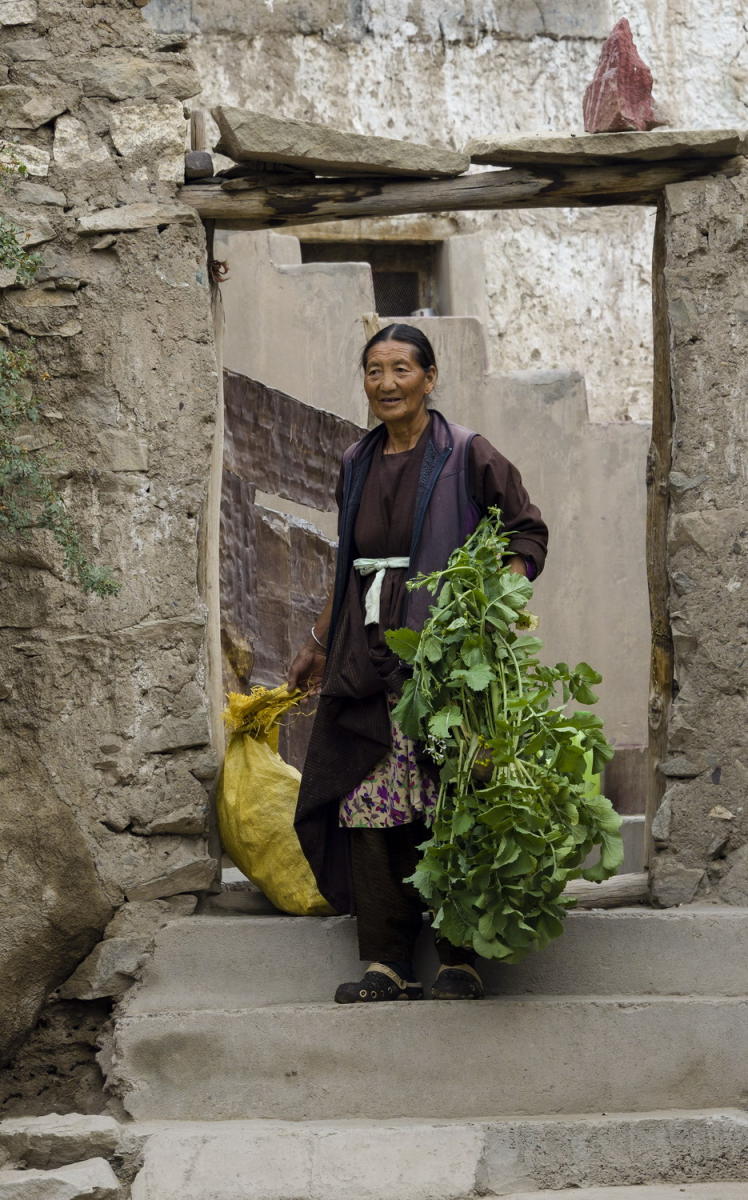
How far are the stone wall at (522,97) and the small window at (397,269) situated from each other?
48 cm

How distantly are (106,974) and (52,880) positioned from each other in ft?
1.03

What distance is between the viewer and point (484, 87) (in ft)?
37.2

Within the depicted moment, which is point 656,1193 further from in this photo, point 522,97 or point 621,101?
point 522,97

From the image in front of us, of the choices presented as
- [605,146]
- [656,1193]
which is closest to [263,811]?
[656,1193]

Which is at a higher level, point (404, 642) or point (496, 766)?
point (404, 642)

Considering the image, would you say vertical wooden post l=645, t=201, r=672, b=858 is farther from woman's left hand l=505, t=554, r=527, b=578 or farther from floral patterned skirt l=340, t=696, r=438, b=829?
floral patterned skirt l=340, t=696, r=438, b=829

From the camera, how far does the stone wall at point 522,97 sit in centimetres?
1098

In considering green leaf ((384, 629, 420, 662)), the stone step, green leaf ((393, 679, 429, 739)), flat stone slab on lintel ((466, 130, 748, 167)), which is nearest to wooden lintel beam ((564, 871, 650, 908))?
the stone step

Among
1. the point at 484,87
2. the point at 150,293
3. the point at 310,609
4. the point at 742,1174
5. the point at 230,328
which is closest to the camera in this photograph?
the point at 742,1174

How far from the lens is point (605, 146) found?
4922mm

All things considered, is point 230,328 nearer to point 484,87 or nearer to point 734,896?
point 484,87

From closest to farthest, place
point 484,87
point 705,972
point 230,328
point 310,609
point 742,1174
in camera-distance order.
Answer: point 742,1174, point 705,972, point 310,609, point 230,328, point 484,87

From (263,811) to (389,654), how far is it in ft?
2.21

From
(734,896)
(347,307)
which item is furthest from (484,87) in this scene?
(734,896)
